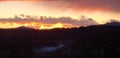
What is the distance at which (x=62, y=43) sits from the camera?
135 meters

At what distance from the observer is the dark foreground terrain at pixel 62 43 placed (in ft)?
376

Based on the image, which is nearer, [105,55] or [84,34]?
[105,55]

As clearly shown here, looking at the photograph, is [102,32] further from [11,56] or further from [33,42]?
[11,56]

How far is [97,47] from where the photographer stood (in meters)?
122

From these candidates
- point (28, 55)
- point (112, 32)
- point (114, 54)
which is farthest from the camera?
point (112, 32)

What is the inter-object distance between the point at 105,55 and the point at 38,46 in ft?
84.6

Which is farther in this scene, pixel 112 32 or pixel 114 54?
pixel 112 32

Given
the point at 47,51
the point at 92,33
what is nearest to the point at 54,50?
the point at 47,51

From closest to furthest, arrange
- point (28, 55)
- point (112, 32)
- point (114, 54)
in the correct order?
point (114, 54)
point (28, 55)
point (112, 32)

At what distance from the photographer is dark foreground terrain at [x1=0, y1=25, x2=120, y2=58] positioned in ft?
376

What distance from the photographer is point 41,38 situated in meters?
134

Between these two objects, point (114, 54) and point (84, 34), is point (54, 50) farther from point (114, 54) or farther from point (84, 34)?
point (114, 54)

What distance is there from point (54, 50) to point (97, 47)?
1507 centimetres

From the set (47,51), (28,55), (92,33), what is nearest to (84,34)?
(92,33)
